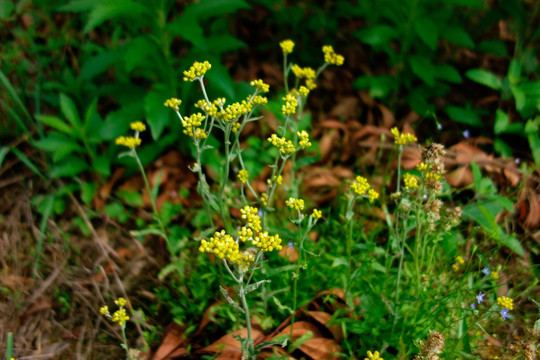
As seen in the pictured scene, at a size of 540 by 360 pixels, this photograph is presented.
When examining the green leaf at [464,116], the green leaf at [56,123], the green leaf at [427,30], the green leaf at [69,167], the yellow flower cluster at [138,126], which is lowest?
the green leaf at [464,116]

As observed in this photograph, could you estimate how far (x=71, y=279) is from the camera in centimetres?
235

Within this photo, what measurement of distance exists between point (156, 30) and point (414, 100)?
5.93 ft

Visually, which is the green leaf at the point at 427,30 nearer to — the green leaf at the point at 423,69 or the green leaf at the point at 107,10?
the green leaf at the point at 423,69

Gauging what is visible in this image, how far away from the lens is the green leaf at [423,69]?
2846 mm

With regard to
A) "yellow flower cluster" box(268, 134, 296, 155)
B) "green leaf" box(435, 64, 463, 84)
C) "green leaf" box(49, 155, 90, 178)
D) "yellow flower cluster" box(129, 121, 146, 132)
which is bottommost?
"green leaf" box(49, 155, 90, 178)

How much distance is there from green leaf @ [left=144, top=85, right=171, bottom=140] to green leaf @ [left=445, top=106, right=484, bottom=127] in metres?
1.88

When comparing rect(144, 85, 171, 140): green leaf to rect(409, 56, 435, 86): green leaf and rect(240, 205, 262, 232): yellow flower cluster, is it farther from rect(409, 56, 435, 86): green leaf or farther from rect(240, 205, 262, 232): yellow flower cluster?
rect(409, 56, 435, 86): green leaf

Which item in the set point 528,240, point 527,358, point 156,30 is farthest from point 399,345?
point 156,30

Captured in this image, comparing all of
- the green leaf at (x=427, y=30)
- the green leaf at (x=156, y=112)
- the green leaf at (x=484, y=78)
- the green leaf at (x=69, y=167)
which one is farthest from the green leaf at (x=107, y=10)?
the green leaf at (x=484, y=78)

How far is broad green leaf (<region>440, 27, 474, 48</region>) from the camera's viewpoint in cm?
279

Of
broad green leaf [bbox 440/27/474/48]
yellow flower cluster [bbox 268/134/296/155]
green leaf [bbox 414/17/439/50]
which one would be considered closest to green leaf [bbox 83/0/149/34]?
yellow flower cluster [bbox 268/134/296/155]

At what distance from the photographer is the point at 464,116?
2.84 metres

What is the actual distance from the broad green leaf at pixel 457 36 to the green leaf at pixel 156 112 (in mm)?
1898

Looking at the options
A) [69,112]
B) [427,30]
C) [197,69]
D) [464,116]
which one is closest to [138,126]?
[197,69]
